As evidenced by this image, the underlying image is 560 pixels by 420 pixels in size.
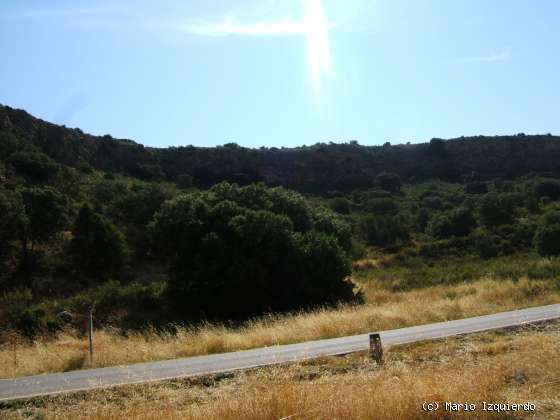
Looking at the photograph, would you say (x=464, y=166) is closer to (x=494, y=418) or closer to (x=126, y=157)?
(x=126, y=157)

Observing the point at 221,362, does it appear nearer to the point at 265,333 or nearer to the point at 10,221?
the point at 265,333

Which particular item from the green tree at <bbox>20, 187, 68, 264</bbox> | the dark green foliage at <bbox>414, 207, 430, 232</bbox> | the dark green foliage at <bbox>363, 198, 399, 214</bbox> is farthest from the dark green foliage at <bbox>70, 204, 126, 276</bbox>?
the dark green foliage at <bbox>363, 198, 399, 214</bbox>

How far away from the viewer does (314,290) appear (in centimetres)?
2516

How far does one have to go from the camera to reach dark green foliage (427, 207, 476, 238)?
184 ft

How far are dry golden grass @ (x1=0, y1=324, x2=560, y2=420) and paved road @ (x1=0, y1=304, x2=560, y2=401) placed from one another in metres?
0.65

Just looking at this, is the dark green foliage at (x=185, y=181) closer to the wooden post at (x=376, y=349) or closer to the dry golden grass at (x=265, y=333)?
the dry golden grass at (x=265, y=333)

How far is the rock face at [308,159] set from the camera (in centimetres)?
6806

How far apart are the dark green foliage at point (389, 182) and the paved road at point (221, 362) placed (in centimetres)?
6786

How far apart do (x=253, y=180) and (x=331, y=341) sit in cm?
6568

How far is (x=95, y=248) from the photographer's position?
1355 inches

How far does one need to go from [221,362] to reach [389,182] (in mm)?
74643

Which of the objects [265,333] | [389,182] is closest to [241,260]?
[265,333]

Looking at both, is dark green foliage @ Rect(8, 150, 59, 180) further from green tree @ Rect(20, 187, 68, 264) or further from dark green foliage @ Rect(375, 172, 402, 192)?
dark green foliage @ Rect(375, 172, 402, 192)

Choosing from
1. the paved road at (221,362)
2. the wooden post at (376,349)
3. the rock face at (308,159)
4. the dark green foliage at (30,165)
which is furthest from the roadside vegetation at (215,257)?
the wooden post at (376,349)
